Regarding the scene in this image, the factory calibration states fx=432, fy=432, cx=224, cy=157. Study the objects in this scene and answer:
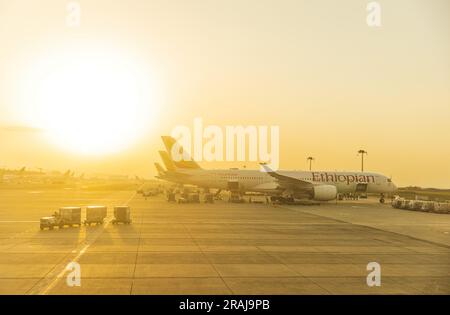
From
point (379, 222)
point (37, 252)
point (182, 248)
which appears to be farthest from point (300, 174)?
point (37, 252)

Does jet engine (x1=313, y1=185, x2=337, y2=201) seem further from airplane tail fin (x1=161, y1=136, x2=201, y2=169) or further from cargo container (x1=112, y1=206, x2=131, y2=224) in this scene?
cargo container (x1=112, y1=206, x2=131, y2=224)

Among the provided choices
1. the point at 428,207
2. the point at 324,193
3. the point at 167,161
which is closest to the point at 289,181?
the point at 324,193

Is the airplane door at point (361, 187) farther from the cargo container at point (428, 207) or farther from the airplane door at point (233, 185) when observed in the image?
the airplane door at point (233, 185)

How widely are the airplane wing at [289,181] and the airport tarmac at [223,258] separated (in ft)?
70.9

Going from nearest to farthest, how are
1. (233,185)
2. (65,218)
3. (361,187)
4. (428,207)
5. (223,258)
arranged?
1. (223,258)
2. (65,218)
3. (428,207)
4. (361,187)
5. (233,185)

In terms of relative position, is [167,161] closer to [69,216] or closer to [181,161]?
[181,161]

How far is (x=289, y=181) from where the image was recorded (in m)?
53.6

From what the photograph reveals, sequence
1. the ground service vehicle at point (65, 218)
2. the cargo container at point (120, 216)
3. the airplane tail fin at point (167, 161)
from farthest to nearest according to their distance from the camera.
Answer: the airplane tail fin at point (167, 161)
the cargo container at point (120, 216)
the ground service vehicle at point (65, 218)

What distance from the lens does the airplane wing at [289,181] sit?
172 feet

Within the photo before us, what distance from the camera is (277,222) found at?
32.2 meters

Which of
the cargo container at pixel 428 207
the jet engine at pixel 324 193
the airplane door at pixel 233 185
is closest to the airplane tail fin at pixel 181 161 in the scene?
the airplane door at pixel 233 185

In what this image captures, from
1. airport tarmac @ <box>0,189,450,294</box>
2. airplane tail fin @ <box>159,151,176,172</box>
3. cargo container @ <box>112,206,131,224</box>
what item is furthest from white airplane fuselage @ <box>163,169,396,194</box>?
cargo container @ <box>112,206,131,224</box>

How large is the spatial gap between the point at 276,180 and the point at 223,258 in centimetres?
4115
